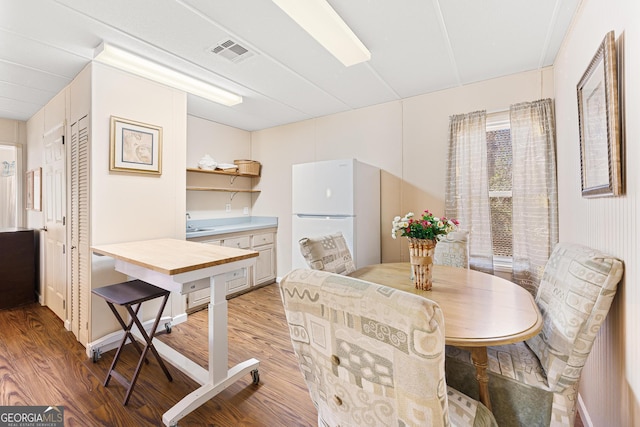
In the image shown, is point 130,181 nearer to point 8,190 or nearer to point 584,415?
point 8,190

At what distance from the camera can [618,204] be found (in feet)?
3.79

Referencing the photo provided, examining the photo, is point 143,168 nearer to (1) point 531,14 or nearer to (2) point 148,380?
(2) point 148,380

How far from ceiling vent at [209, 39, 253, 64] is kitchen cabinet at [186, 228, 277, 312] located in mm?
1875

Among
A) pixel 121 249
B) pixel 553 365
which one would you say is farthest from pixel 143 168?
pixel 553 365

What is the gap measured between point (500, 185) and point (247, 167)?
323 centimetres

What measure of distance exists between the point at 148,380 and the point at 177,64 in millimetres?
2454

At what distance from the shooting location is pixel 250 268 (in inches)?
151

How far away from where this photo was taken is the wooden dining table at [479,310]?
1.07 meters

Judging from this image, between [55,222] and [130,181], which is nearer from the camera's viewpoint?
[130,181]

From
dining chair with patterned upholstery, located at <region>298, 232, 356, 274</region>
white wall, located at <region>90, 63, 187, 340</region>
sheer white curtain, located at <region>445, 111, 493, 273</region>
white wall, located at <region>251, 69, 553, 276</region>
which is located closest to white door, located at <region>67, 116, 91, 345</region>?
white wall, located at <region>90, 63, 187, 340</region>

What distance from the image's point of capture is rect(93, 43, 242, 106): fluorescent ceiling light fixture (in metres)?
2.14

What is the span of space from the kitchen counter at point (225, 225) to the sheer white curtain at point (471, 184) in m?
2.44

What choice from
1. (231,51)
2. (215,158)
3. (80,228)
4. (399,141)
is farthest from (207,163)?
(399,141)

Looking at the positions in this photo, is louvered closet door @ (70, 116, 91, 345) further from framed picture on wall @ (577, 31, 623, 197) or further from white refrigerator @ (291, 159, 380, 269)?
framed picture on wall @ (577, 31, 623, 197)
